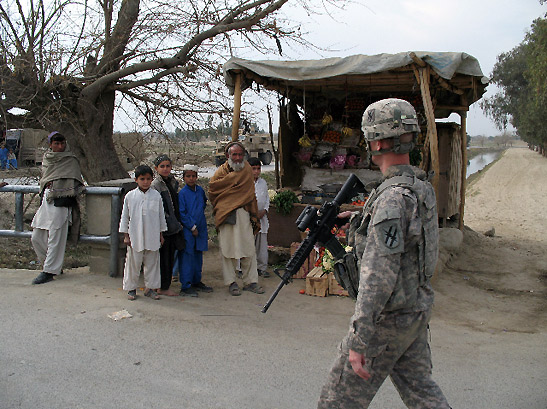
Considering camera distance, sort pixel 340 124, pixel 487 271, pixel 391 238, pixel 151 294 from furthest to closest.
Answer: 1. pixel 340 124
2. pixel 487 271
3. pixel 151 294
4. pixel 391 238

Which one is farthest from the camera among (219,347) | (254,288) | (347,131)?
(347,131)

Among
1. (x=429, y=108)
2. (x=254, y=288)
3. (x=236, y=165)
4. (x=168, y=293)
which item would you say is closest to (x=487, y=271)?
(x=429, y=108)

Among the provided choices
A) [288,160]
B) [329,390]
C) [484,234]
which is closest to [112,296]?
[329,390]

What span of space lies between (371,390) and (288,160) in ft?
25.7

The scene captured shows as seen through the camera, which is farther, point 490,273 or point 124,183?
point 490,273

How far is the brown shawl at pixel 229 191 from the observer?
232 inches

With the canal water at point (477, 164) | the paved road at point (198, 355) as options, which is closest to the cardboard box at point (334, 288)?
the paved road at point (198, 355)

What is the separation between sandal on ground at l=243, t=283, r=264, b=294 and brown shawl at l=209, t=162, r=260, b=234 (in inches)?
32.1

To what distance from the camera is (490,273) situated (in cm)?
780

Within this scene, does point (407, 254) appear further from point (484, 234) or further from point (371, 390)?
point (484, 234)

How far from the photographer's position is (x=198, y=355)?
161 inches

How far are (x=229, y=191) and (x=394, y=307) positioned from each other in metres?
3.83

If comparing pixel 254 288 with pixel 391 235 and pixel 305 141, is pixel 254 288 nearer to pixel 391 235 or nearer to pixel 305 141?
pixel 391 235

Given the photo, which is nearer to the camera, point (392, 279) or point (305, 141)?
point (392, 279)
